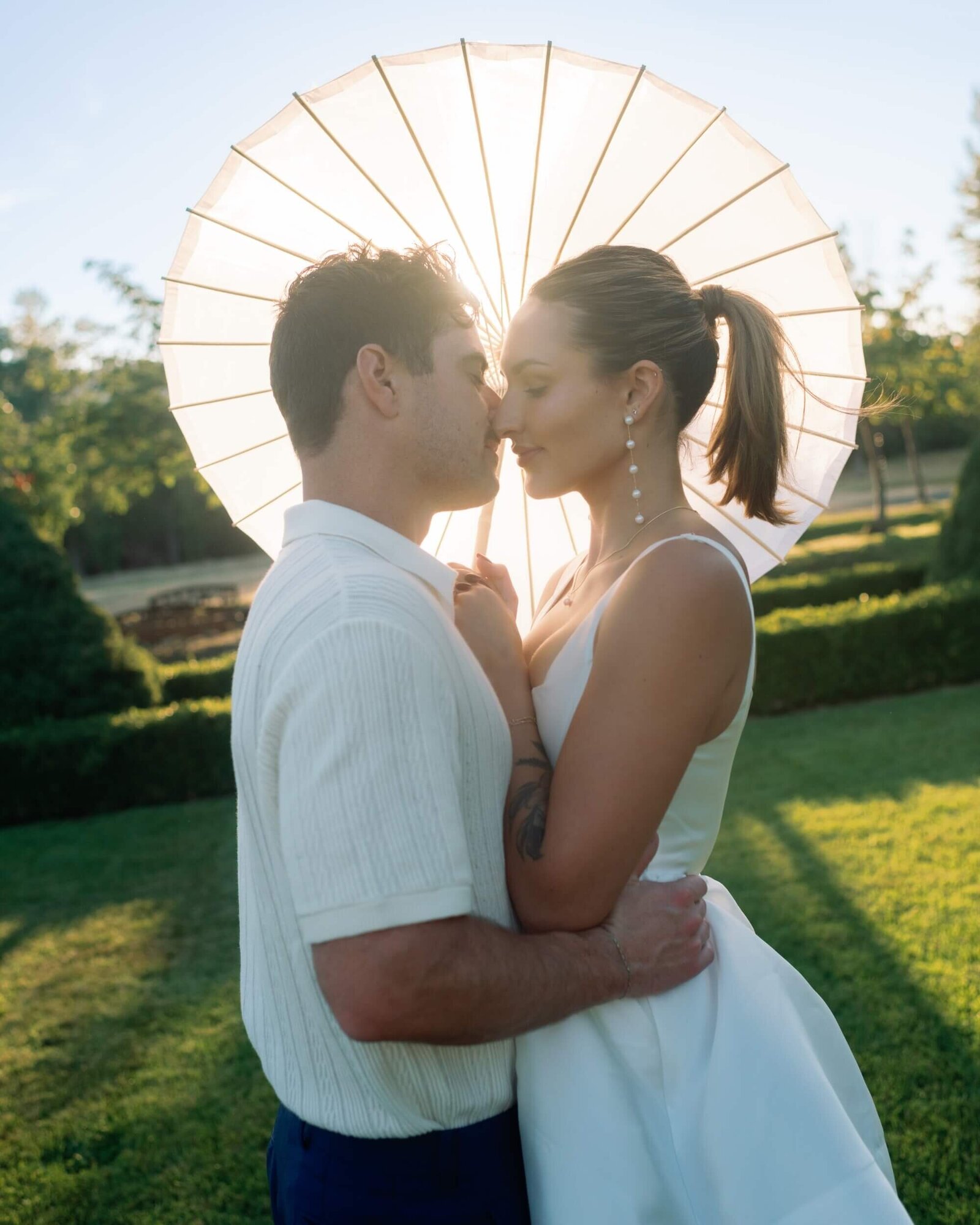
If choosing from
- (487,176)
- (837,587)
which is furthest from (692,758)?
(837,587)

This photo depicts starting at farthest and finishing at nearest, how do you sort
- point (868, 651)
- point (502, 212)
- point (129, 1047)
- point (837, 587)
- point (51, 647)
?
point (837, 587), point (868, 651), point (51, 647), point (129, 1047), point (502, 212)

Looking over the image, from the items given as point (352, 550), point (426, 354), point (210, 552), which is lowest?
point (210, 552)

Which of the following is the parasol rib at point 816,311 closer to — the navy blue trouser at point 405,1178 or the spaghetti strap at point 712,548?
the spaghetti strap at point 712,548

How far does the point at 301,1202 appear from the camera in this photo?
173 cm

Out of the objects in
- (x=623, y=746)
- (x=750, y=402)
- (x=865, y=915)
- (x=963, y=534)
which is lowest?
(x=865, y=915)

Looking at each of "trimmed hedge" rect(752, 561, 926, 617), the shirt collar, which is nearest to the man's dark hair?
the shirt collar

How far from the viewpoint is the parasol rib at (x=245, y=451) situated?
2.79 metres

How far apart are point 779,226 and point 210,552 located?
48665mm

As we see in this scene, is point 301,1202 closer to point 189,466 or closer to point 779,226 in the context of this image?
point 779,226

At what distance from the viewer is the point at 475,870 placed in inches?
66.2

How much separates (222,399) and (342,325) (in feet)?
3.47

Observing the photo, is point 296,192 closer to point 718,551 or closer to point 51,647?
point 718,551

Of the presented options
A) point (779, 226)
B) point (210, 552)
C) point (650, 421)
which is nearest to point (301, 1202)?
point (650, 421)

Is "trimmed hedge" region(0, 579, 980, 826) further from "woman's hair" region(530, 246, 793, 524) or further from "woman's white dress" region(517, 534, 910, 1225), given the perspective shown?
"woman's white dress" region(517, 534, 910, 1225)
